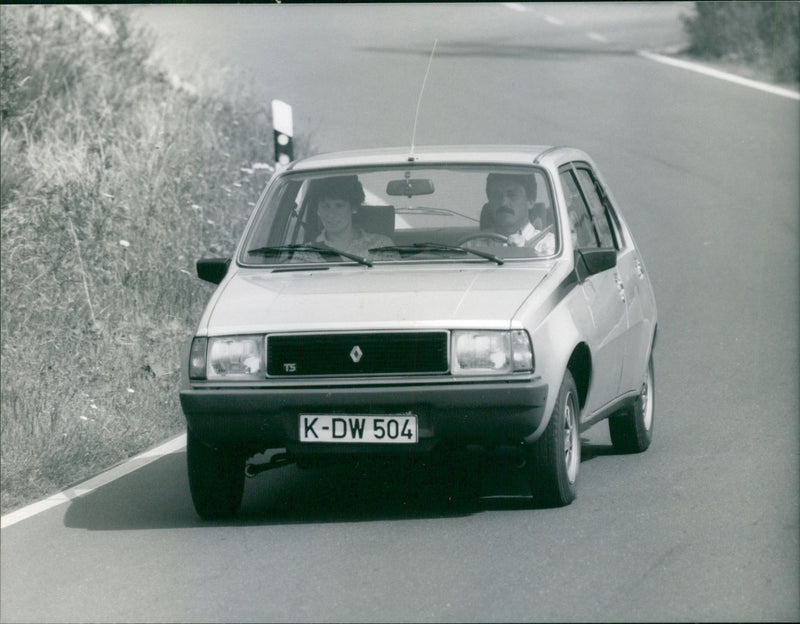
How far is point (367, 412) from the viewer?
7551 mm

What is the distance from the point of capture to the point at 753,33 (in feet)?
111

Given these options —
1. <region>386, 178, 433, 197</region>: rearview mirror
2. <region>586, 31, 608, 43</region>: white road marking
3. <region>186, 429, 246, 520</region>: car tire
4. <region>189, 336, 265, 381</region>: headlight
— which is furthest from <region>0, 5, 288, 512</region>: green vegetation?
<region>586, 31, 608, 43</region>: white road marking

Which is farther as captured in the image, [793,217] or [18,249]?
[793,217]

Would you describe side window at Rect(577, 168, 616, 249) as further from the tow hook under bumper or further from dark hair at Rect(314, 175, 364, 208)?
the tow hook under bumper

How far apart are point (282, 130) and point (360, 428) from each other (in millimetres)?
7731

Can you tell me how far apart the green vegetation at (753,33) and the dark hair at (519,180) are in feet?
79.9

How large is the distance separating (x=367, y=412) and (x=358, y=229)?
5.14 ft

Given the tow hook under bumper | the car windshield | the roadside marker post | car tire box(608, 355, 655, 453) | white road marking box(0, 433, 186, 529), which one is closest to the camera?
the tow hook under bumper

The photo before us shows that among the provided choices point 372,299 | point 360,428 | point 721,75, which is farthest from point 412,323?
point 721,75

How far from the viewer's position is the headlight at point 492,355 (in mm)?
7520

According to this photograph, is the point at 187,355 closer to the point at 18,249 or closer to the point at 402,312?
the point at 402,312

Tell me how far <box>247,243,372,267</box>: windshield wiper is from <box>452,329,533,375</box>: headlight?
112cm

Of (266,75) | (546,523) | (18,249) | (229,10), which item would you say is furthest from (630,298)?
(229,10)

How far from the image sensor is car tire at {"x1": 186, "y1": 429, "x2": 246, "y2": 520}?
312 inches
